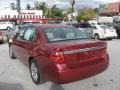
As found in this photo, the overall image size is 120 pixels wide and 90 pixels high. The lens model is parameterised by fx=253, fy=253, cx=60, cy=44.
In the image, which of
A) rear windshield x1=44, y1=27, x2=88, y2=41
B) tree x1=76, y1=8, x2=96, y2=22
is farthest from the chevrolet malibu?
tree x1=76, y1=8, x2=96, y2=22

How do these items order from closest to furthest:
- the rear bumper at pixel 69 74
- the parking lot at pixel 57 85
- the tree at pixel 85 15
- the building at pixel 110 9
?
the rear bumper at pixel 69 74 < the parking lot at pixel 57 85 < the building at pixel 110 9 < the tree at pixel 85 15

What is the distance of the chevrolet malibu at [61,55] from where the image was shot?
18.6 feet

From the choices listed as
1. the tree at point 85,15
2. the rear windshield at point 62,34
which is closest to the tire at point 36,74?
the rear windshield at point 62,34

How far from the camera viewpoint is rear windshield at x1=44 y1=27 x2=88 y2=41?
6.67m

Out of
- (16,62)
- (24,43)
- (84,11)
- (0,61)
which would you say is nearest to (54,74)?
(24,43)

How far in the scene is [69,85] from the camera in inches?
255

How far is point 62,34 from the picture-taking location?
22.8 feet

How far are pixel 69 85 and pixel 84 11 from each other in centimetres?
9962

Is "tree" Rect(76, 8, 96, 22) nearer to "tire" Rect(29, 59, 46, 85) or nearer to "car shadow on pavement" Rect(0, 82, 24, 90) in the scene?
"tire" Rect(29, 59, 46, 85)

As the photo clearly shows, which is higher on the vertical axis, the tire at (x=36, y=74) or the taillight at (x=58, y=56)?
the taillight at (x=58, y=56)

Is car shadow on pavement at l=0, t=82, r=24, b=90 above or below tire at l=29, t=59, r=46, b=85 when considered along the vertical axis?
below

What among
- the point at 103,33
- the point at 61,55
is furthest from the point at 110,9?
the point at 61,55

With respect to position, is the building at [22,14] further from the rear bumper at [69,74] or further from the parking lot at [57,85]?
the rear bumper at [69,74]

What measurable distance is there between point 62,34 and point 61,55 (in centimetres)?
139
